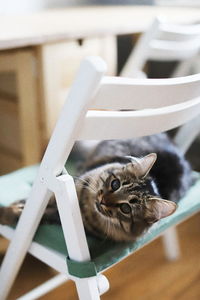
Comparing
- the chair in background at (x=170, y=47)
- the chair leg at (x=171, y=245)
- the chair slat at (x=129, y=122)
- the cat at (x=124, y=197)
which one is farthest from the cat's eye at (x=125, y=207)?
the chair leg at (x=171, y=245)

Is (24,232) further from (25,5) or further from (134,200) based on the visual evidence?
(25,5)

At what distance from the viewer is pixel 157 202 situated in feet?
2.56

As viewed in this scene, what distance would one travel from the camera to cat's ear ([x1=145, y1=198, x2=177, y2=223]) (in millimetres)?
778

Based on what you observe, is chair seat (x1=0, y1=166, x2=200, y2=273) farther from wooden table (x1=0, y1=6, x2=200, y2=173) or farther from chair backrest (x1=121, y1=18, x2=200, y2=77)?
chair backrest (x1=121, y1=18, x2=200, y2=77)

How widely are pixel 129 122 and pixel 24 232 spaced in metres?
0.35

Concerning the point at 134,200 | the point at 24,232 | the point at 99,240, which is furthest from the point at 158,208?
the point at 24,232

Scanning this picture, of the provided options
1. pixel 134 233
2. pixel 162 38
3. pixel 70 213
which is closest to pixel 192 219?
pixel 162 38

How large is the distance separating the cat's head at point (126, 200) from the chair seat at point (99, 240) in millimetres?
26

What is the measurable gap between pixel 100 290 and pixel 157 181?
0.26 metres

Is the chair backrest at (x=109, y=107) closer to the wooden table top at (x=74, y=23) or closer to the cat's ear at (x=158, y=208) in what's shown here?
the cat's ear at (x=158, y=208)

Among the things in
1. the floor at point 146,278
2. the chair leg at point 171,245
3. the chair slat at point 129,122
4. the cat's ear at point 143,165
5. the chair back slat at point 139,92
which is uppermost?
the chair back slat at point 139,92

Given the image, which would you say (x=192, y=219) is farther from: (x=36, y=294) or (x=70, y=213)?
(x=70, y=213)

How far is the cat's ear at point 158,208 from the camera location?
30.6 inches

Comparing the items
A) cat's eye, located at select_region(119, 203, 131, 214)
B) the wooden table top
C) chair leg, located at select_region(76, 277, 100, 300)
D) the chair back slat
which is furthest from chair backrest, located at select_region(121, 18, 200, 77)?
chair leg, located at select_region(76, 277, 100, 300)
